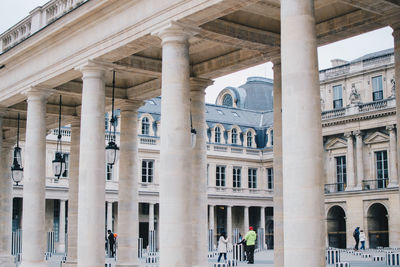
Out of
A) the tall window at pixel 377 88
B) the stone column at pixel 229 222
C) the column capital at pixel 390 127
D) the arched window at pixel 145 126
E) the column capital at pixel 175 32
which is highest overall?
the tall window at pixel 377 88

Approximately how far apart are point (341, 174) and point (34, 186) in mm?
58071

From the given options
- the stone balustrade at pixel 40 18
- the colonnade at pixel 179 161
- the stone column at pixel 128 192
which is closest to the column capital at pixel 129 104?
the stone column at pixel 128 192

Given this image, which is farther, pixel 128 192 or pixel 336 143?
pixel 336 143

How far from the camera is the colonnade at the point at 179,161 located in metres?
16.2

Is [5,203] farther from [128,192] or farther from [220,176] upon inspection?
[220,176]

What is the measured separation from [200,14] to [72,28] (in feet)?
24.7

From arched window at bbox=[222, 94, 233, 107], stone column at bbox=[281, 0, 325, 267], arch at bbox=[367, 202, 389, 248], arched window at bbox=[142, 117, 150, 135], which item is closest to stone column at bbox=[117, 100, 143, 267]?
stone column at bbox=[281, 0, 325, 267]

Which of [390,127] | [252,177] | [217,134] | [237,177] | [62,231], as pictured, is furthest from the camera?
[252,177]

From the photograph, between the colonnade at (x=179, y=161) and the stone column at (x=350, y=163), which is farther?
the stone column at (x=350, y=163)

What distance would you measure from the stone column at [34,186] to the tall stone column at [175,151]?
31.7 feet

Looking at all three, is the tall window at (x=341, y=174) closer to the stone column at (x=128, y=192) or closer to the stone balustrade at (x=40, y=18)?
the stone column at (x=128, y=192)

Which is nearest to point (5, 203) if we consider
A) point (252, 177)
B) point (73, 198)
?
point (73, 198)

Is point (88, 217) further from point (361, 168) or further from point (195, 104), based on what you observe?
point (361, 168)

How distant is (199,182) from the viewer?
2767 cm
